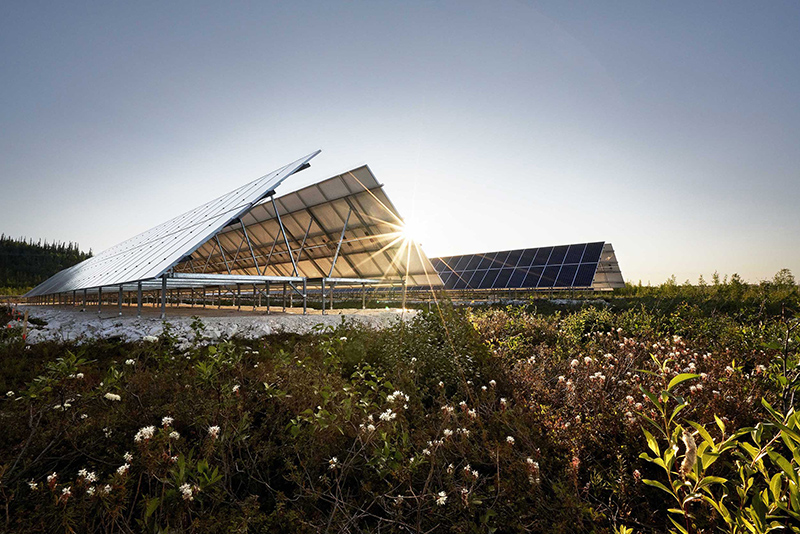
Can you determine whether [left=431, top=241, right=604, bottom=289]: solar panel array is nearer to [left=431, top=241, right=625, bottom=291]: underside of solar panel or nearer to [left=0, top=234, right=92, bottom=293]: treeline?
[left=431, top=241, right=625, bottom=291]: underside of solar panel

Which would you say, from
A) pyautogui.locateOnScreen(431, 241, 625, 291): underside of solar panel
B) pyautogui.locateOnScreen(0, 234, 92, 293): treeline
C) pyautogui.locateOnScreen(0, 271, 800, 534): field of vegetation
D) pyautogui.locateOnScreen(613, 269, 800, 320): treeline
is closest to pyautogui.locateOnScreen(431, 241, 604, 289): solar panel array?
pyautogui.locateOnScreen(431, 241, 625, 291): underside of solar panel

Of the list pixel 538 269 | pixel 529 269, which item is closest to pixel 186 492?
pixel 538 269

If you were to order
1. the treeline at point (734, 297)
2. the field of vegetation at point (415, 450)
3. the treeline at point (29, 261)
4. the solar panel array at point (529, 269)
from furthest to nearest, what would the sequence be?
1. the treeline at point (29, 261)
2. the solar panel array at point (529, 269)
3. the treeline at point (734, 297)
4. the field of vegetation at point (415, 450)

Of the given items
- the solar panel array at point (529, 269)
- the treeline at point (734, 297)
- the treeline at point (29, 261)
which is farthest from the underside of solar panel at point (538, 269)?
the treeline at point (29, 261)

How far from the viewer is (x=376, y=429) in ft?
10.6

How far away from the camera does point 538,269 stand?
2672 cm

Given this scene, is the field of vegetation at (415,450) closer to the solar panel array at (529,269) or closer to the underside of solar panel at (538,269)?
A: the underside of solar panel at (538,269)

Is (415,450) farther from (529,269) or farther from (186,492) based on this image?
(529,269)

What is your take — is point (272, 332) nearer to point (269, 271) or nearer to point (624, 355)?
point (624, 355)

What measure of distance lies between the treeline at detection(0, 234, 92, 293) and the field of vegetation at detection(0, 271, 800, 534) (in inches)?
3849

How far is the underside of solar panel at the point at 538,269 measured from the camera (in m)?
24.5

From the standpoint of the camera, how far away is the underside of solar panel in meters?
24.5

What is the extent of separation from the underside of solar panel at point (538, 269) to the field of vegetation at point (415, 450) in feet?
62.7

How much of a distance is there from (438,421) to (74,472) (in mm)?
3151
